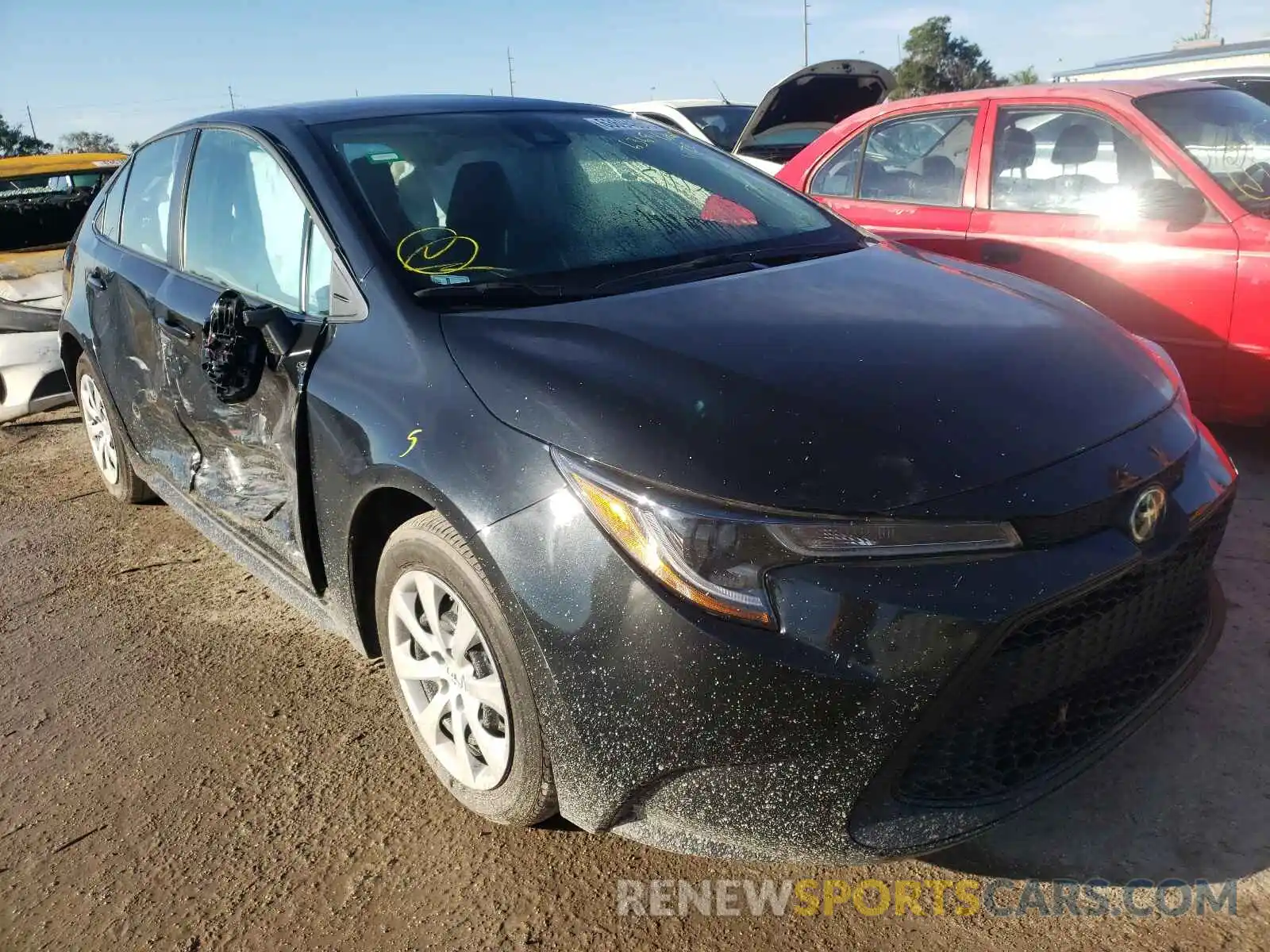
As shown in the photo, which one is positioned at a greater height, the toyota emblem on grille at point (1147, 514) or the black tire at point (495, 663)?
the toyota emblem on grille at point (1147, 514)

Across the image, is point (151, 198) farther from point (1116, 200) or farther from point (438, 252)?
point (1116, 200)

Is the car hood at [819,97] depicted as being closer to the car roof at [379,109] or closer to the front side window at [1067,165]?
the front side window at [1067,165]

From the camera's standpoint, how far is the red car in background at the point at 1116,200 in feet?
12.4

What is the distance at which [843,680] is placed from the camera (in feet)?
5.60

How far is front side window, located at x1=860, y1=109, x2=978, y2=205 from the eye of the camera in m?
4.73

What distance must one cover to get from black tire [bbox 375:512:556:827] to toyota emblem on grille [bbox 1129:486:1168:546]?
1.19 metres

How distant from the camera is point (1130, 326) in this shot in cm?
407

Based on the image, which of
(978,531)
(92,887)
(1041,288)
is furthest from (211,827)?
(1041,288)

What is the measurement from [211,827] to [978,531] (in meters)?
1.86

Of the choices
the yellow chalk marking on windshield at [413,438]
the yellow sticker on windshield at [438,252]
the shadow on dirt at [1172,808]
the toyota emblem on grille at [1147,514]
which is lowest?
the shadow on dirt at [1172,808]

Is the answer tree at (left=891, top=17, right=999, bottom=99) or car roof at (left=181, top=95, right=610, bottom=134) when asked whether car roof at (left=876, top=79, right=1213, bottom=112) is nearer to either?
car roof at (left=181, top=95, right=610, bottom=134)

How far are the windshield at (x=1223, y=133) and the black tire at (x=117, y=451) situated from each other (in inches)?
172

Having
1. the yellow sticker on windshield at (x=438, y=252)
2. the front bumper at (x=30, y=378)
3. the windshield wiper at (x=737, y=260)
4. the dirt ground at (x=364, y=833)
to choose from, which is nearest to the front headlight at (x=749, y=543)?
the dirt ground at (x=364, y=833)

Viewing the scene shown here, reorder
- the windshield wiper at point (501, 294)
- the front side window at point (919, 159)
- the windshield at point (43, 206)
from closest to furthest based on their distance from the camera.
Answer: the windshield wiper at point (501, 294) < the front side window at point (919, 159) < the windshield at point (43, 206)
